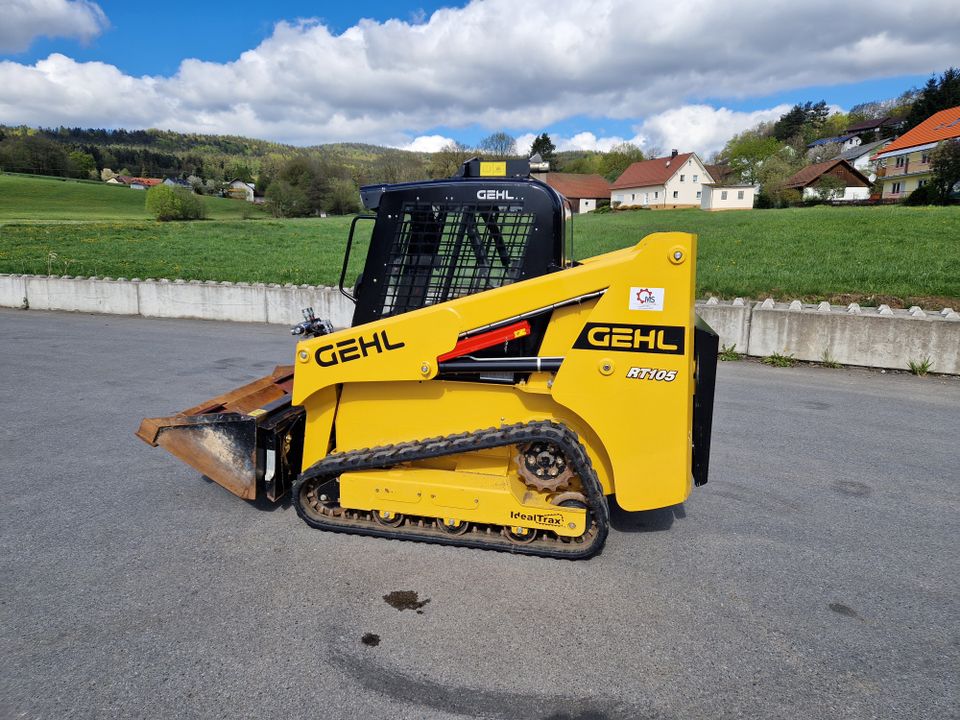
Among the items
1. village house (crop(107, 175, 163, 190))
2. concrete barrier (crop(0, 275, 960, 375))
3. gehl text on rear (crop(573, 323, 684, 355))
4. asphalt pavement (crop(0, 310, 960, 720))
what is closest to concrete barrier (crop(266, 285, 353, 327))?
concrete barrier (crop(0, 275, 960, 375))

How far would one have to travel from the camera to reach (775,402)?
720 cm

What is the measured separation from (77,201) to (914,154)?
78374 millimetres

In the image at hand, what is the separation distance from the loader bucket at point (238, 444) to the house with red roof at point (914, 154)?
200 feet

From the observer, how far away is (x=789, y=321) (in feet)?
29.3

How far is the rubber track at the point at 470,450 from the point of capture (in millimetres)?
3660

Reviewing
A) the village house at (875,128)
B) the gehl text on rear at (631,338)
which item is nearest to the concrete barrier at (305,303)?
the gehl text on rear at (631,338)

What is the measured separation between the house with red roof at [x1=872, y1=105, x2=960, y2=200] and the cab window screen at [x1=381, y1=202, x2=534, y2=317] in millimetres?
60069

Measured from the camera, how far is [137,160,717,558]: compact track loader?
362 centimetres

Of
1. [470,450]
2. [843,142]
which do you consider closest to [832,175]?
[843,142]

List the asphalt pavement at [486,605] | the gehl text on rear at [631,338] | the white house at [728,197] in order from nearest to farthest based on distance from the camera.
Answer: the asphalt pavement at [486,605], the gehl text on rear at [631,338], the white house at [728,197]

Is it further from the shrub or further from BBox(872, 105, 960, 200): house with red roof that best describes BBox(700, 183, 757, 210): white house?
the shrub

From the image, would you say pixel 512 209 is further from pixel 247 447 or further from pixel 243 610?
pixel 243 610

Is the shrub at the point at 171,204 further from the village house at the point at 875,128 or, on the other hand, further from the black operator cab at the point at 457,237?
the village house at the point at 875,128

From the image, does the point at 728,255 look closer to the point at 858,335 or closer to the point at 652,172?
the point at 858,335
